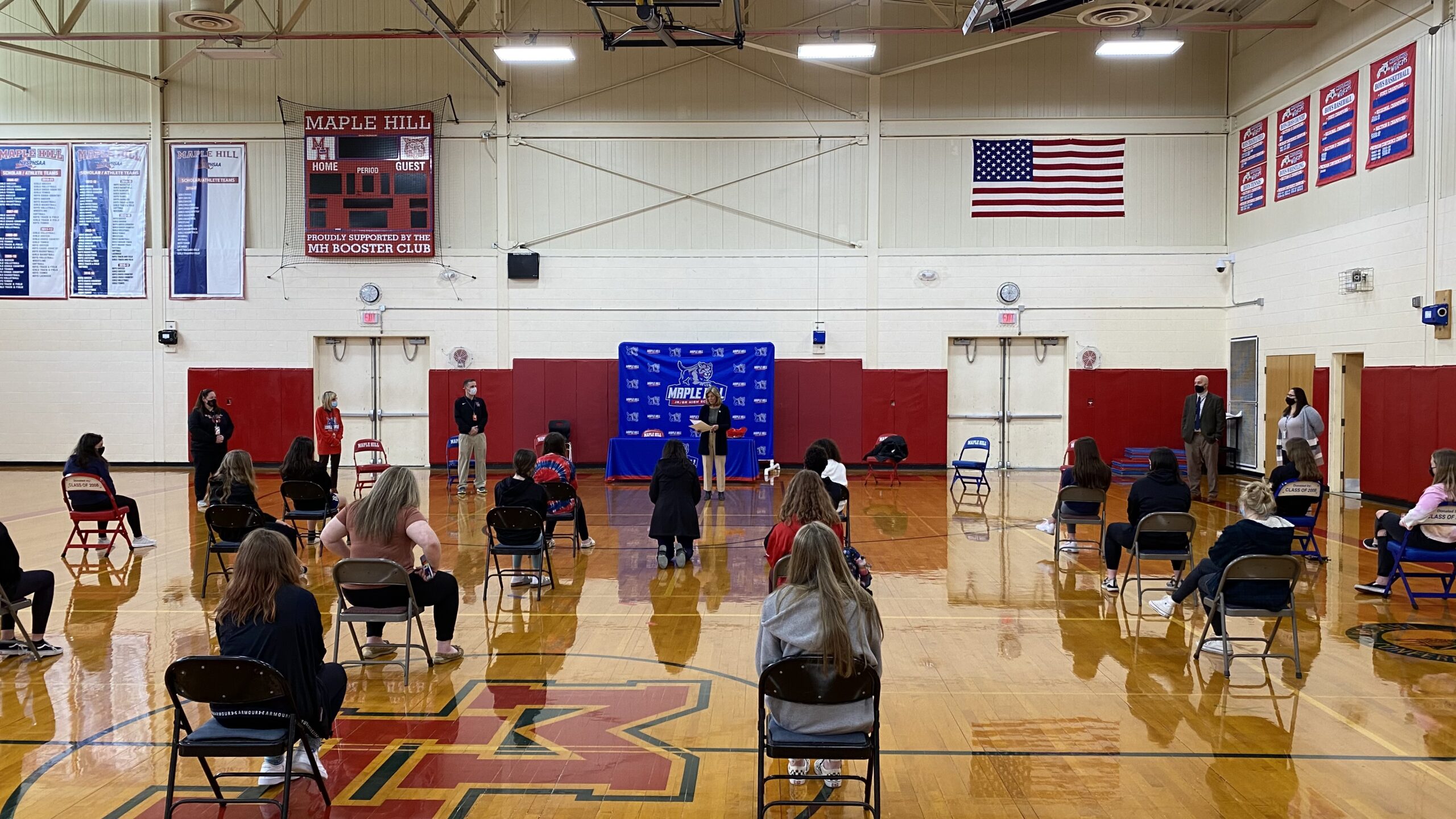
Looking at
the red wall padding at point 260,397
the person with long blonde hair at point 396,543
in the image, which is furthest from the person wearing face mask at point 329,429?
the person with long blonde hair at point 396,543

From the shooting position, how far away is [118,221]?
18.0 meters

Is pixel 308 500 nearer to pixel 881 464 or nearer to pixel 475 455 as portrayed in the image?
pixel 475 455

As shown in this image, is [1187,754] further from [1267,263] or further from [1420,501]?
[1267,263]

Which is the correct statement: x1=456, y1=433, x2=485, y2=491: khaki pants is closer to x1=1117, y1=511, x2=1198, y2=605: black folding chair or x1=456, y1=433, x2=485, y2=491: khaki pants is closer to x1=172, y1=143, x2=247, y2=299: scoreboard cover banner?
x1=172, y1=143, x2=247, y2=299: scoreboard cover banner

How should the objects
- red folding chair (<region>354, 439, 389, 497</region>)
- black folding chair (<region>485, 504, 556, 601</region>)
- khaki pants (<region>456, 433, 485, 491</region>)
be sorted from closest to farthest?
1. black folding chair (<region>485, 504, 556, 601</region>)
2. red folding chair (<region>354, 439, 389, 497</region>)
3. khaki pants (<region>456, 433, 485, 491</region>)

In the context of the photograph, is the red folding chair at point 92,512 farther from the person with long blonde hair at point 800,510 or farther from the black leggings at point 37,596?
the person with long blonde hair at point 800,510

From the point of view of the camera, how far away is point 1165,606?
7.32 m

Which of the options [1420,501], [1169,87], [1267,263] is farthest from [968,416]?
[1420,501]

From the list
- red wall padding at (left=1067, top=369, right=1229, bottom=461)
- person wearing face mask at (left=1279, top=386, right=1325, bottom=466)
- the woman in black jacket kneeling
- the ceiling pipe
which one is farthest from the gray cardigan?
red wall padding at (left=1067, top=369, right=1229, bottom=461)

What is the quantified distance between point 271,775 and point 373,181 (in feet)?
51.5

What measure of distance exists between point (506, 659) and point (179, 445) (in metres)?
15.2

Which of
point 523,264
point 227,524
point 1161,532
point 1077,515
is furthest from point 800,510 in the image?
point 523,264

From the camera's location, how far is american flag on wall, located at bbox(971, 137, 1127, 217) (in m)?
17.8

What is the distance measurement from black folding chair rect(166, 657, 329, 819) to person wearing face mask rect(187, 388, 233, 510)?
9.37 metres
